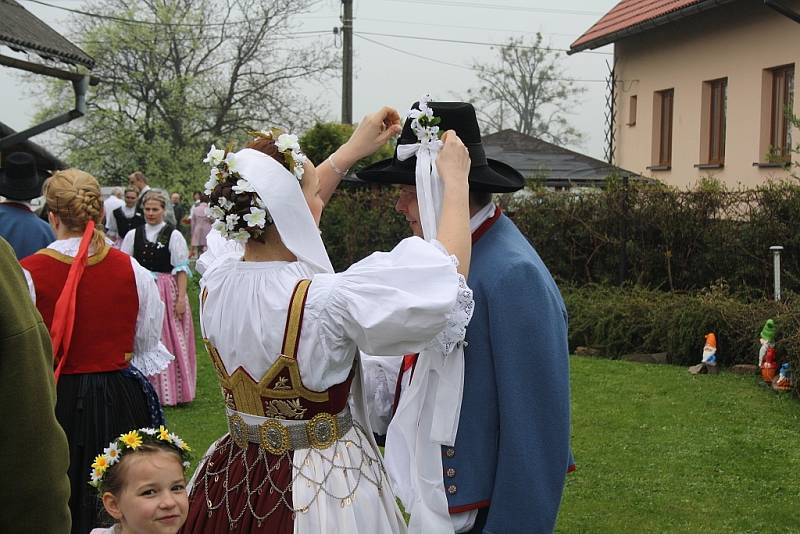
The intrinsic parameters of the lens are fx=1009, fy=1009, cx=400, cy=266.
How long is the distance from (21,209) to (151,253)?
231 cm

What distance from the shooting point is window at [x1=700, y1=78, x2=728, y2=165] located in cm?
1584

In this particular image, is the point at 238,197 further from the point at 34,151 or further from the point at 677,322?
the point at 677,322

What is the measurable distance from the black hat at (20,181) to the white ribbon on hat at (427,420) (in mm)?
3558

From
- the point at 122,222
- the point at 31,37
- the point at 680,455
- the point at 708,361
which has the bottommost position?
the point at 680,455

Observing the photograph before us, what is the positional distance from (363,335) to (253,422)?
0.51 metres

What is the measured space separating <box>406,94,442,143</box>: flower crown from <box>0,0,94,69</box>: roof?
6.15m

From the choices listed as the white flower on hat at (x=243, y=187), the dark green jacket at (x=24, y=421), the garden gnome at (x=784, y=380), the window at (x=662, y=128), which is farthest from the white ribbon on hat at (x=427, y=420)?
the window at (x=662, y=128)

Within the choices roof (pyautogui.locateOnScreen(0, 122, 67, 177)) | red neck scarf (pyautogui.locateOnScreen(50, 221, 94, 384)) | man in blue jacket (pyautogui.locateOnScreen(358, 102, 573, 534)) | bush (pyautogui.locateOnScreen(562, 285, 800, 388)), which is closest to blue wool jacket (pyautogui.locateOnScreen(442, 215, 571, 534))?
man in blue jacket (pyautogui.locateOnScreen(358, 102, 573, 534))

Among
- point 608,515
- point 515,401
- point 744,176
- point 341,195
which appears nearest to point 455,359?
point 515,401

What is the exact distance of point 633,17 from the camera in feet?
57.4

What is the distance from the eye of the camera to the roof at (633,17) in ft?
50.3

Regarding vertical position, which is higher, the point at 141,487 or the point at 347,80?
the point at 347,80

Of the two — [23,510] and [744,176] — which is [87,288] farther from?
[744,176]

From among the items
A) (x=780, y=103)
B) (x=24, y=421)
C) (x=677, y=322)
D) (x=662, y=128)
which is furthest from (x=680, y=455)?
(x=662, y=128)
